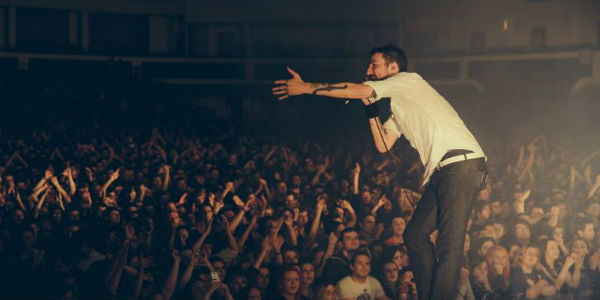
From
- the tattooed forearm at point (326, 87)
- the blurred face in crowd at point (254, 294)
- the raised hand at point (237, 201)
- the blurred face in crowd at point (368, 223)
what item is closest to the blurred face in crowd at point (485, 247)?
the blurred face in crowd at point (368, 223)

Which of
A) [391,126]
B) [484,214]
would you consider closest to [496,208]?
[484,214]

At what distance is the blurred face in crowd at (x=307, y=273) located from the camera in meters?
7.46

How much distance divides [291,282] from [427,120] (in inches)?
110

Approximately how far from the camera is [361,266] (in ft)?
24.4

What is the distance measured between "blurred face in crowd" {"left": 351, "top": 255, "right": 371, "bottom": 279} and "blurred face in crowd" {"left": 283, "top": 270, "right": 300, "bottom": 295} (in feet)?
1.79

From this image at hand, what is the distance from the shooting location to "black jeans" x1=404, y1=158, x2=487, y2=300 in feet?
16.1

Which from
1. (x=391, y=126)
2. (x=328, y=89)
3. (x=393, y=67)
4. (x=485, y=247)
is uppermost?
(x=393, y=67)

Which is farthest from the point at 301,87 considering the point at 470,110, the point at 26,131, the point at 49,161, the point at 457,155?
the point at 470,110

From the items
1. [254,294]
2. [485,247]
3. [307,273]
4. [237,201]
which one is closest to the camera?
[254,294]

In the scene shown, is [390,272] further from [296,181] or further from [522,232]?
[296,181]

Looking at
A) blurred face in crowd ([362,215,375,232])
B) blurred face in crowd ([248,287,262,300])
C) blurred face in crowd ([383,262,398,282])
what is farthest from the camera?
blurred face in crowd ([362,215,375,232])

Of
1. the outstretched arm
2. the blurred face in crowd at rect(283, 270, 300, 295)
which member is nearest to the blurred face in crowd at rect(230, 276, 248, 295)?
the blurred face in crowd at rect(283, 270, 300, 295)

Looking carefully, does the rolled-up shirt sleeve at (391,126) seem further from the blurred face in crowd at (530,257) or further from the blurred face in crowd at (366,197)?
the blurred face in crowd at (366,197)

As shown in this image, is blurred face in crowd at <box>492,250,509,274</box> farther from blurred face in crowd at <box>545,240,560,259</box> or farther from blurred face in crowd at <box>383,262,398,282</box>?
blurred face in crowd at <box>383,262,398,282</box>
